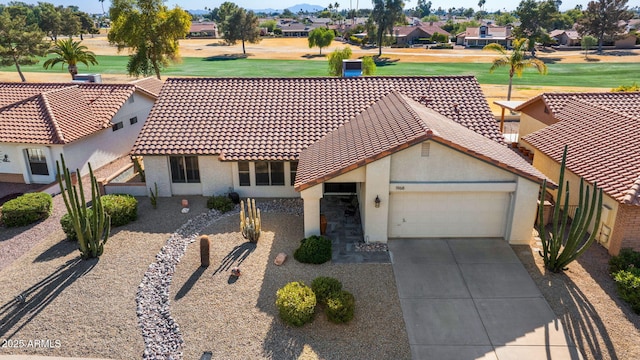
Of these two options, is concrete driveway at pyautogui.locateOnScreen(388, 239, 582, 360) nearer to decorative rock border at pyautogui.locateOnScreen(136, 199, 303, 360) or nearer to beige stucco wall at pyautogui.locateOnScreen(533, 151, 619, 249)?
A: beige stucco wall at pyautogui.locateOnScreen(533, 151, 619, 249)

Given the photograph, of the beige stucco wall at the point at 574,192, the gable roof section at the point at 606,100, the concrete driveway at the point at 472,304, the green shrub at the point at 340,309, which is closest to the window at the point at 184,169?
the concrete driveway at the point at 472,304

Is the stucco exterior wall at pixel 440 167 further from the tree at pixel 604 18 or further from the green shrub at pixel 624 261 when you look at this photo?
the tree at pixel 604 18

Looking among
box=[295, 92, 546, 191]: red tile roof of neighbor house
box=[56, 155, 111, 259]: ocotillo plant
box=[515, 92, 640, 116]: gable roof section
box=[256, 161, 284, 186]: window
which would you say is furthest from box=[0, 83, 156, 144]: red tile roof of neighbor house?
box=[515, 92, 640, 116]: gable roof section

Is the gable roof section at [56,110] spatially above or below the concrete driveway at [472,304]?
above

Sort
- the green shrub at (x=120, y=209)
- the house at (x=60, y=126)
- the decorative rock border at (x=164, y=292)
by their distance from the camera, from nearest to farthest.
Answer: the decorative rock border at (x=164, y=292) < the green shrub at (x=120, y=209) < the house at (x=60, y=126)

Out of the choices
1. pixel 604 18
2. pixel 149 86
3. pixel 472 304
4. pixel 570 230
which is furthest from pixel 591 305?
pixel 604 18

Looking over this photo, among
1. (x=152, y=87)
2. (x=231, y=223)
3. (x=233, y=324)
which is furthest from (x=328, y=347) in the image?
(x=152, y=87)
